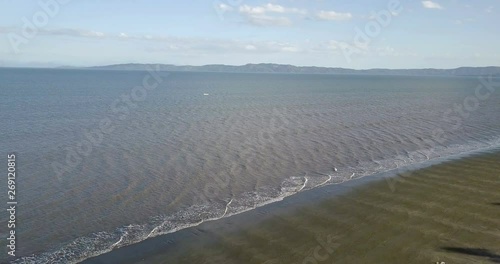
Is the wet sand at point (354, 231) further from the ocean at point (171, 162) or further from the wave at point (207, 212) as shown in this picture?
the ocean at point (171, 162)

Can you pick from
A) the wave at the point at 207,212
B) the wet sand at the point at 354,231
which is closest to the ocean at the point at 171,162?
the wave at the point at 207,212

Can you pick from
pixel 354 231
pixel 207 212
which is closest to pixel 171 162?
pixel 207 212

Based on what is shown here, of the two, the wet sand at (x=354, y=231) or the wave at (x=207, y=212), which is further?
the wave at (x=207, y=212)

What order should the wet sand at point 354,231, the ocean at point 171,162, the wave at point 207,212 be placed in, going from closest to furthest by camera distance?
the wet sand at point 354,231 < the wave at point 207,212 < the ocean at point 171,162

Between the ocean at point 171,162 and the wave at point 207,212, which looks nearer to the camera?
the wave at point 207,212

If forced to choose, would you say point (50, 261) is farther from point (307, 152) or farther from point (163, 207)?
point (307, 152)

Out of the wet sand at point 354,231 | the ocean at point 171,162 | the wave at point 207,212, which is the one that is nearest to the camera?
the wet sand at point 354,231
